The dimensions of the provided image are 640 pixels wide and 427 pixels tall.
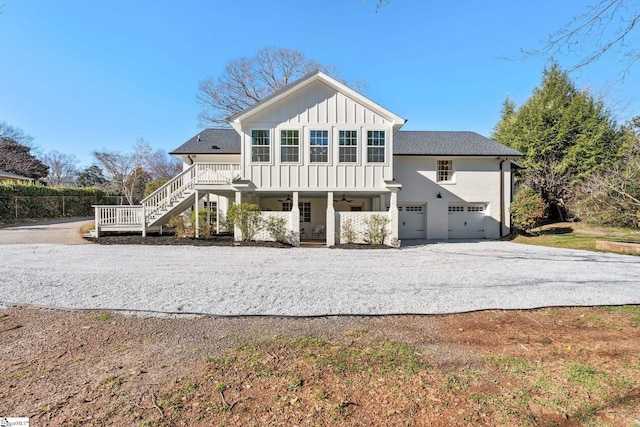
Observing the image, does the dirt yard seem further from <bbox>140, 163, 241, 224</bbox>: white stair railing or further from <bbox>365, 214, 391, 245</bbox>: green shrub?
<bbox>140, 163, 241, 224</bbox>: white stair railing

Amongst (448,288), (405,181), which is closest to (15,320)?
(448,288)

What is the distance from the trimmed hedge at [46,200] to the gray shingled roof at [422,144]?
12.6 metres

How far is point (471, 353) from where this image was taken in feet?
11.2

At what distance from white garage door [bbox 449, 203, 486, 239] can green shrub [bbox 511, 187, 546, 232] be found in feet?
5.09

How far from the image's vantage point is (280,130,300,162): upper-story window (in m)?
13.1

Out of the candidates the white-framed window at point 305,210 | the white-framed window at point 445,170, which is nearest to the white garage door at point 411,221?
the white-framed window at point 445,170

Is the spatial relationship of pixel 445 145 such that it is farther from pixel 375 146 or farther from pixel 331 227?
pixel 331 227

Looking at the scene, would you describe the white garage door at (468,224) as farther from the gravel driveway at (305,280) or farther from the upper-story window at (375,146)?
the upper-story window at (375,146)

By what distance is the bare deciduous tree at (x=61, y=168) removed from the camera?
48125 millimetres

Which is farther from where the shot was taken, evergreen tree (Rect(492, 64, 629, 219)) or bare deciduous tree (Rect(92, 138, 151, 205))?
bare deciduous tree (Rect(92, 138, 151, 205))

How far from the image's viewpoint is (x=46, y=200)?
2198cm

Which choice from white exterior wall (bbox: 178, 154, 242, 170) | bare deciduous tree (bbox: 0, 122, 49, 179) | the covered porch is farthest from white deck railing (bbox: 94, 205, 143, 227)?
bare deciduous tree (bbox: 0, 122, 49, 179)

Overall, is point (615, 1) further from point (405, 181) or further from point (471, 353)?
point (405, 181)

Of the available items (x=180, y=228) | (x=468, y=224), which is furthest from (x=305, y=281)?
(x=468, y=224)
